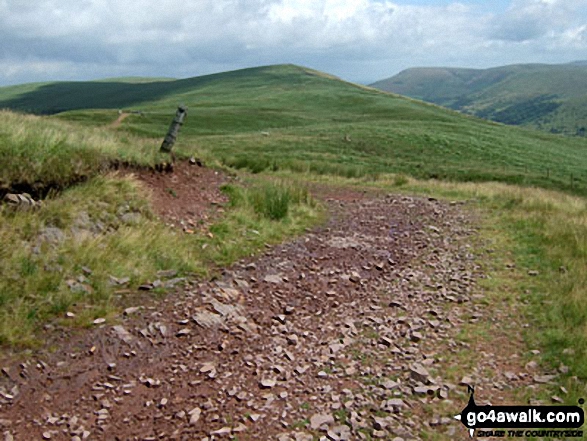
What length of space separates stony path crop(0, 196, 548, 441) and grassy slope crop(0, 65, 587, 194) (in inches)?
332

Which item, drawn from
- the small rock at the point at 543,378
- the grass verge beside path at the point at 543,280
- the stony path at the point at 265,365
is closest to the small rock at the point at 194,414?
the stony path at the point at 265,365

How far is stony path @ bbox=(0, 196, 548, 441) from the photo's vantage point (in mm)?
4426

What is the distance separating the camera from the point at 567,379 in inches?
201

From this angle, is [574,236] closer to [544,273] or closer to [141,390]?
[544,273]

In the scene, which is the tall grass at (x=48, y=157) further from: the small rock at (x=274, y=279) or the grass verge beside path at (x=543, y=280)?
the grass verge beside path at (x=543, y=280)

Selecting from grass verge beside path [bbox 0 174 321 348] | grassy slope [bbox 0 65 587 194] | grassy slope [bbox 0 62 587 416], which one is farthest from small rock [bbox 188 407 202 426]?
grassy slope [bbox 0 65 587 194]

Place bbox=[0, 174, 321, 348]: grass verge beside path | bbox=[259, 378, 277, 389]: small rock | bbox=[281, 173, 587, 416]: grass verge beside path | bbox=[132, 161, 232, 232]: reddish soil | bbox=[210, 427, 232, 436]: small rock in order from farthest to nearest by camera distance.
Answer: bbox=[132, 161, 232, 232]: reddish soil, bbox=[0, 174, 321, 348]: grass verge beside path, bbox=[281, 173, 587, 416]: grass verge beside path, bbox=[259, 378, 277, 389]: small rock, bbox=[210, 427, 232, 436]: small rock

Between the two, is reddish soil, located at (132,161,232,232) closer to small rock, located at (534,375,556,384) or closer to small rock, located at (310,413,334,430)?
small rock, located at (310,413,334,430)

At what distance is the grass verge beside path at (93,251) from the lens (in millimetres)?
5660

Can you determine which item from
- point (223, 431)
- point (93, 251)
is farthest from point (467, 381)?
point (93, 251)

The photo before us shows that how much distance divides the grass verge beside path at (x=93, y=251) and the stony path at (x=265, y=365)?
50 centimetres

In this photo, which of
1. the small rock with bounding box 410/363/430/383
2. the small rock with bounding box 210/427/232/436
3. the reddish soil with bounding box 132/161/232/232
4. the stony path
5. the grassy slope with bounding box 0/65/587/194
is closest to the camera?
the small rock with bounding box 210/427/232/436

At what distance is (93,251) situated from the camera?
271 inches

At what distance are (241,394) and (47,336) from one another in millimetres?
2274
